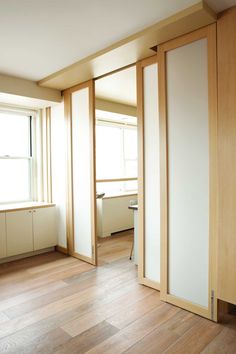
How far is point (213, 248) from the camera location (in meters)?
2.25

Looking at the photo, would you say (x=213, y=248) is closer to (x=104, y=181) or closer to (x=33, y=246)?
(x=33, y=246)

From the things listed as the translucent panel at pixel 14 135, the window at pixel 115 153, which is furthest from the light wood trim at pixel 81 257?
the window at pixel 115 153

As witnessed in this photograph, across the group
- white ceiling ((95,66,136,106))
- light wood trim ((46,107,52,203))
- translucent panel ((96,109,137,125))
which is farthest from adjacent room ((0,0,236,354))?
translucent panel ((96,109,137,125))

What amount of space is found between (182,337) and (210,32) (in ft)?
8.28

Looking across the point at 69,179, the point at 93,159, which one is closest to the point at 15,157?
the point at 69,179

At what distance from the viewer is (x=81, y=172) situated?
3.85m

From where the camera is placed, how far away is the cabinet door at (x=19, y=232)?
3.82m

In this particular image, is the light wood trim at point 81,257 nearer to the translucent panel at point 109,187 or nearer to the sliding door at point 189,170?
the sliding door at point 189,170

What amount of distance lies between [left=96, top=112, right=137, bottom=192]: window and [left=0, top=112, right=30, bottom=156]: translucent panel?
163 cm

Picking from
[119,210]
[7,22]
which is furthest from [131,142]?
[7,22]

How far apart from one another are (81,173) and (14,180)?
1352mm

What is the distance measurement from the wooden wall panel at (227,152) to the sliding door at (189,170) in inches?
2.3

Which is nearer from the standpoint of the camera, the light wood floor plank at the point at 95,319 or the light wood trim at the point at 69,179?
the light wood floor plank at the point at 95,319

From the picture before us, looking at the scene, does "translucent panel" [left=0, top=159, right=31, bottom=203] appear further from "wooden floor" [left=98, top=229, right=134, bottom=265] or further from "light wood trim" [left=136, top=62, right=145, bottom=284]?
"light wood trim" [left=136, top=62, right=145, bottom=284]
